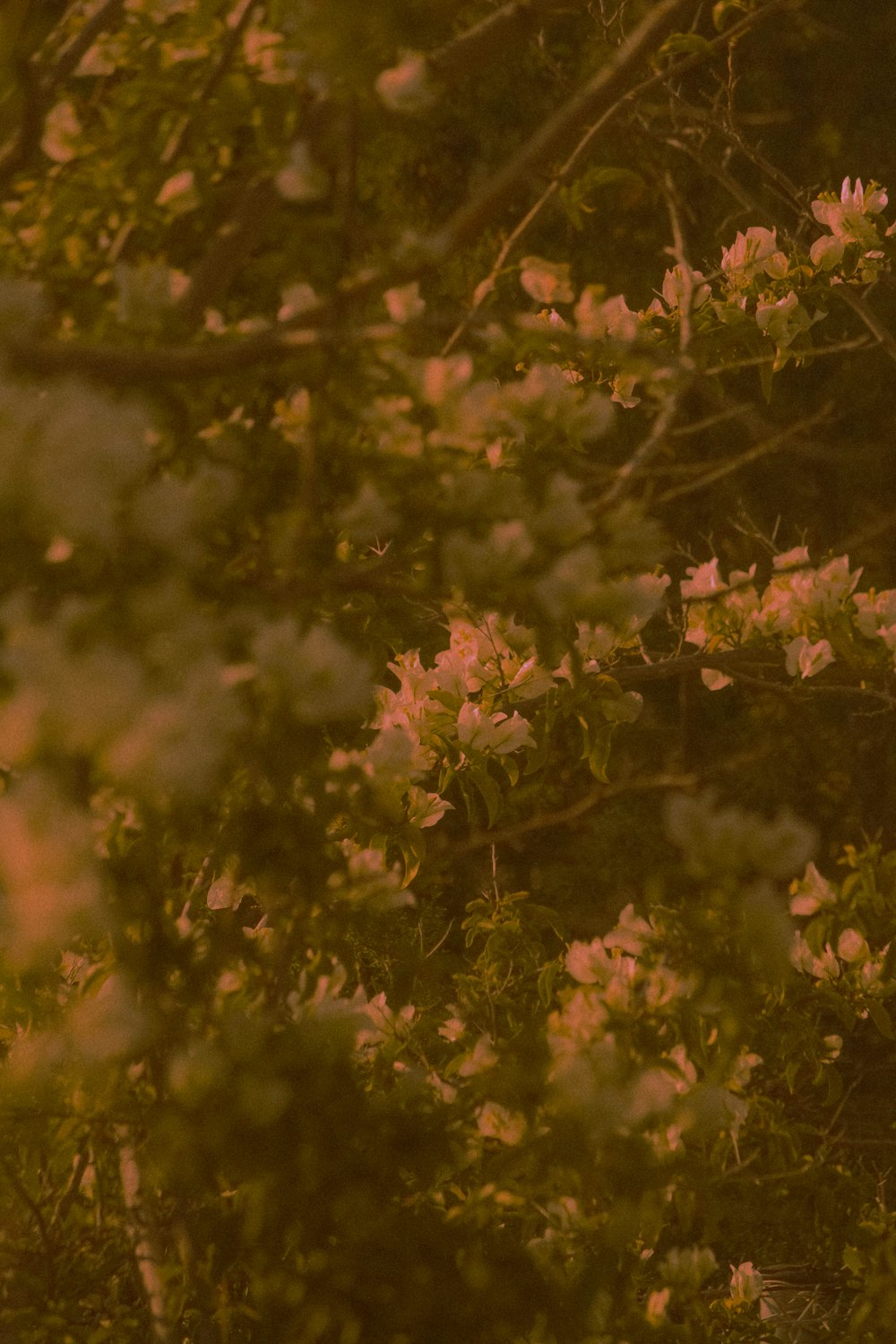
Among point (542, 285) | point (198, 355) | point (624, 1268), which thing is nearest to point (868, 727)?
point (624, 1268)

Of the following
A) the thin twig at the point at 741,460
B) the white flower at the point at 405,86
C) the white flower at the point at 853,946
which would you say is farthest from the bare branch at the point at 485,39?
the white flower at the point at 853,946

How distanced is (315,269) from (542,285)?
0.81 feet

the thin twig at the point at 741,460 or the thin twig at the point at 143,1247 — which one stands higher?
the thin twig at the point at 741,460

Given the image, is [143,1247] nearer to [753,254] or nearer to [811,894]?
[811,894]

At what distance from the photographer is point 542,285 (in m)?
1.44

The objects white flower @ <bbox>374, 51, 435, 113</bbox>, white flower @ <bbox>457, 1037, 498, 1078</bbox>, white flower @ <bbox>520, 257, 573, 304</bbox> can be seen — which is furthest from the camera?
white flower @ <bbox>457, 1037, 498, 1078</bbox>

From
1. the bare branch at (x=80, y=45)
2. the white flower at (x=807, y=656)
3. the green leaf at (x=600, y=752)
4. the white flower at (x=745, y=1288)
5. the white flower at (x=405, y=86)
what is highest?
the bare branch at (x=80, y=45)

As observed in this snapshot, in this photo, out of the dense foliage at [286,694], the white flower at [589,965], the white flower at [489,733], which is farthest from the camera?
the white flower at [489,733]

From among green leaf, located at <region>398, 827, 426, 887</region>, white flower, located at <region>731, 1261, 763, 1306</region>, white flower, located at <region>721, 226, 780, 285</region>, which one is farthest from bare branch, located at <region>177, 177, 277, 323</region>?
white flower, located at <region>731, 1261, 763, 1306</region>

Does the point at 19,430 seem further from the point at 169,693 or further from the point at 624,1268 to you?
the point at 624,1268

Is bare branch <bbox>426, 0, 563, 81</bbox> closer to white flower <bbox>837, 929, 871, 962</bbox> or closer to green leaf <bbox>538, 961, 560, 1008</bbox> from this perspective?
green leaf <bbox>538, 961, 560, 1008</bbox>

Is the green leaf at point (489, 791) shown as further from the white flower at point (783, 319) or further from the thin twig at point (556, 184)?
the white flower at point (783, 319)

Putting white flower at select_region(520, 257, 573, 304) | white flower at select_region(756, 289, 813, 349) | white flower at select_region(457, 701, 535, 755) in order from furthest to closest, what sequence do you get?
white flower at select_region(756, 289, 813, 349) < white flower at select_region(457, 701, 535, 755) < white flower at select_region(520, 257, 573, 304)

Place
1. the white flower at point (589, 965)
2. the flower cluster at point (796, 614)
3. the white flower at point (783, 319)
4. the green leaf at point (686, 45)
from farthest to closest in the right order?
the white flower at point (783, 319)
the flower cluster at point (796, 614)
the green leaf at point (686, 45)
the white flower at point (589, 965)
